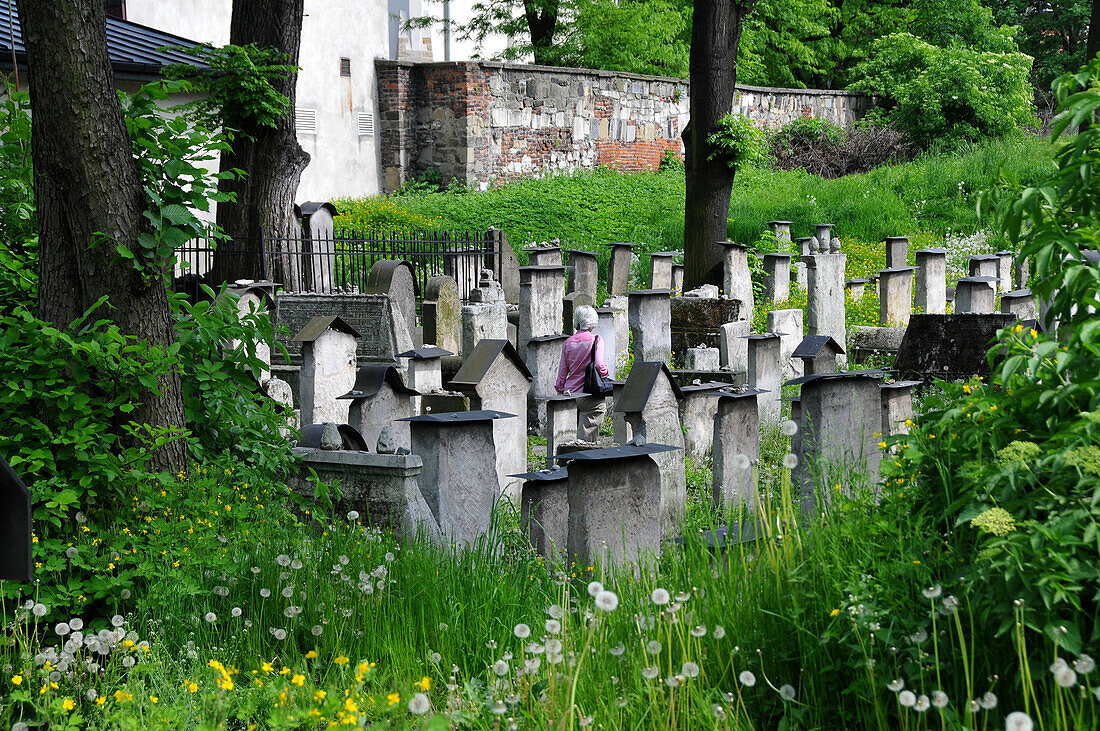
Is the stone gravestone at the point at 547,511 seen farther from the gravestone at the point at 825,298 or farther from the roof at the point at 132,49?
the roof at the point at 132,49

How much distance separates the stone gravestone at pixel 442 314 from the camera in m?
11.7

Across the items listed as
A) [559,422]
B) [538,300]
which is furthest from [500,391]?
[538,300]

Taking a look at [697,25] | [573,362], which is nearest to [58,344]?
[573,362]

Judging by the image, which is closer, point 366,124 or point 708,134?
point 708,134

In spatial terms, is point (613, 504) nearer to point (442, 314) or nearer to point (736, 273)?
point (442, 314)

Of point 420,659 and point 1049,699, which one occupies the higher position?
point 1049,699

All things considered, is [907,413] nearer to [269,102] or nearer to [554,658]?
[554,658]

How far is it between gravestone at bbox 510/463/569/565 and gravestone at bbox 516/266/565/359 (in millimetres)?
6405

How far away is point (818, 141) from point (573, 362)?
21.4 metres

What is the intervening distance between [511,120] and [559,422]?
17.5m

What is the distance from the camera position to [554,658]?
9.74ft

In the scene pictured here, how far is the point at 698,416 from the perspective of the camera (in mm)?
7703

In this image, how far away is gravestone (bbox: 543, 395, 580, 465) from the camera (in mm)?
7703

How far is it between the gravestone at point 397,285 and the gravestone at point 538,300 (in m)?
1.24
